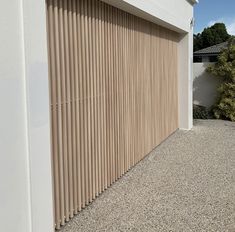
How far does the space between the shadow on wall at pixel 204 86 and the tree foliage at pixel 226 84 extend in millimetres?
399

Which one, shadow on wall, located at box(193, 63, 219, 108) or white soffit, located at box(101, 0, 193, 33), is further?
shadow on wall, located at box(193, 63, 219, 108)

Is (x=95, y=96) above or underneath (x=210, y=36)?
underneath

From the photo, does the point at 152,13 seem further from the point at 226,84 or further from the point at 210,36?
the point at 210,36

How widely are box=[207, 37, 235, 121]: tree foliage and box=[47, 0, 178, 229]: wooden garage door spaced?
18.7 ft

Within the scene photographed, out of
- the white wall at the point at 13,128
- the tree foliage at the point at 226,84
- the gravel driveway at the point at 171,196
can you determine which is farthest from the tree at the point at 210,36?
the white wall at the point at 13,128

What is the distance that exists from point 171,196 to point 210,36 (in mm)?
50009

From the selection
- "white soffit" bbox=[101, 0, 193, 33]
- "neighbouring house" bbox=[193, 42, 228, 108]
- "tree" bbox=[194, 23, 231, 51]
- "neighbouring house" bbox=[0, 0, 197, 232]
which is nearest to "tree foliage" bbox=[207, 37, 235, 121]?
"neighbouring house" bbox=[193, 42, 228, 108]

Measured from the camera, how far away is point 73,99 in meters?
4.68

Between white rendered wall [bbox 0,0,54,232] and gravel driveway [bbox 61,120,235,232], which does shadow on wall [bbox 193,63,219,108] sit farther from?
white rendered wall [bbox 0,0,54,232]

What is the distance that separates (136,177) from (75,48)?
2.67m

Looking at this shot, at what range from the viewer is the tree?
172ft

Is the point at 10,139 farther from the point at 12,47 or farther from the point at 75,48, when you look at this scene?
the point at 75,48

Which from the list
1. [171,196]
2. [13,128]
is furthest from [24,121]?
[171,196]

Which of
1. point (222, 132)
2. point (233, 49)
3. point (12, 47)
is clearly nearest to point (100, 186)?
point (12, 47)
